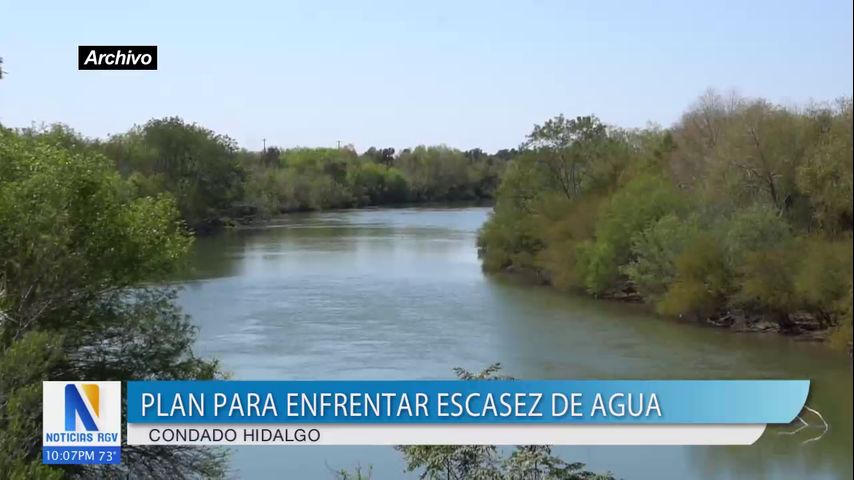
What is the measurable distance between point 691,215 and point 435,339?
3.70 m

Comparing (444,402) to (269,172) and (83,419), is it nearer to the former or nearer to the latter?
(83,419)

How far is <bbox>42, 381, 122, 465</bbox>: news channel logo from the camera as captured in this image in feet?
9.37

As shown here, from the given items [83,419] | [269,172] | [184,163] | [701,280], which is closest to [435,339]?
[701,280]

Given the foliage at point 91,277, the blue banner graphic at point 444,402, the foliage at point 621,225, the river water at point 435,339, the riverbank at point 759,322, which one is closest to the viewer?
the blue banner graphic at point 444,402

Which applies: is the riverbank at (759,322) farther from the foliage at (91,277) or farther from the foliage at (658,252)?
the foliage at (91,277)

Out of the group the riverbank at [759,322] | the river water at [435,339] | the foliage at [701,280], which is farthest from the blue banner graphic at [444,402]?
the foliage at [701,280]

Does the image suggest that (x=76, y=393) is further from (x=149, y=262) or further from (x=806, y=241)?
(x=806, y=241)

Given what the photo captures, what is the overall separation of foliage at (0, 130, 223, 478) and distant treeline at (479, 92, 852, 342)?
12.4 ft

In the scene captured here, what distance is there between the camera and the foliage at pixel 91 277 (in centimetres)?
438

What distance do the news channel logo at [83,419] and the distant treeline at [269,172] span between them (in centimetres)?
308

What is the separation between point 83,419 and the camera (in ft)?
9.49

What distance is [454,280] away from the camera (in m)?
12.6

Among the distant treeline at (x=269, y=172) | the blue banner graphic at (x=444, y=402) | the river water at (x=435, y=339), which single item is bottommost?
the river water at (x=435, y=339)

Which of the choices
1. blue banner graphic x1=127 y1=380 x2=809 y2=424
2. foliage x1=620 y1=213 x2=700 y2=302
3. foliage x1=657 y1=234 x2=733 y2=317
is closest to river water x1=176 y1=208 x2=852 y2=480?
foliage x1=657 y1=234 x2=733 y2=317
